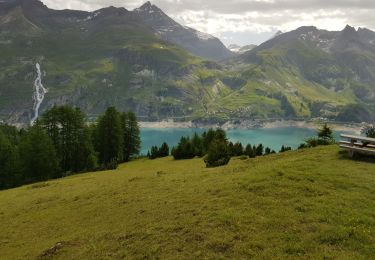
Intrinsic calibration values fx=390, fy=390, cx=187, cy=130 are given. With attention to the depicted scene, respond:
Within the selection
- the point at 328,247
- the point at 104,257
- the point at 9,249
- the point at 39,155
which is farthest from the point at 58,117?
the point at 328,247

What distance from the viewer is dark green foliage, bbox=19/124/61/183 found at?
8319cm

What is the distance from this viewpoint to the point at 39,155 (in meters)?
83.2

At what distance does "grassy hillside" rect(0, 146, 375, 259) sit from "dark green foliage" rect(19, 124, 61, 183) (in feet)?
163

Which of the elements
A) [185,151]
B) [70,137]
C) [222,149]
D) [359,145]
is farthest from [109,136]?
[359,145]

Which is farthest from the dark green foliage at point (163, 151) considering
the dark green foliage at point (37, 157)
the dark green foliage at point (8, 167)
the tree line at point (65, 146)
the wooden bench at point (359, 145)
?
the wooden bench at point (359, 145)

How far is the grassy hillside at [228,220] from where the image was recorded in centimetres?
1919

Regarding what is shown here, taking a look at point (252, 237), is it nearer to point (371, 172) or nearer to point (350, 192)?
point (350, 192)

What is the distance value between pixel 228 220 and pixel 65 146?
267 feet

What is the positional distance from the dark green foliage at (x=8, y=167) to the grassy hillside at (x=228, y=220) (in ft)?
181

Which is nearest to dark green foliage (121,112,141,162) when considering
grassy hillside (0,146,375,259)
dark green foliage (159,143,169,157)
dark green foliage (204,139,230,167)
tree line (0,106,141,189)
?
tree line (0,106,141,189)

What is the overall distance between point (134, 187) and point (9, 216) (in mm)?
12727

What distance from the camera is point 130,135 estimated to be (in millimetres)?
117875

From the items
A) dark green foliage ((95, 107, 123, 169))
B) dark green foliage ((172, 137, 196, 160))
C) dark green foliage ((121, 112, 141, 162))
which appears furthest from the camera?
dark green foliage ((121, 112, 141, 162))

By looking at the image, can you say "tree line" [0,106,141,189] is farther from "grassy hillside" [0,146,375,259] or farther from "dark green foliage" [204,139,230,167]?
"grassy hillside" [0,146,375,259]
